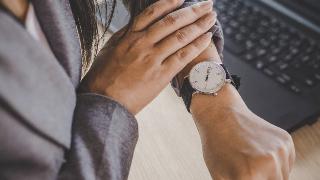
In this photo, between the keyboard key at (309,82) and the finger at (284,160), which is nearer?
the finger at (284,160)

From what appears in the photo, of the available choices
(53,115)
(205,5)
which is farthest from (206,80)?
(53,115)

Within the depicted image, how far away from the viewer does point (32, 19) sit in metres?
0.49

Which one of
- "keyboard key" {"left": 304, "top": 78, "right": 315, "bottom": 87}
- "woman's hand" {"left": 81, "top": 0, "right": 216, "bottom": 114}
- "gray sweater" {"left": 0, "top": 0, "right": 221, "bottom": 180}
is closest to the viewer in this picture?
"gray sweater" {"left": 0, "top": 0, "right": 221, "bottom": 180}

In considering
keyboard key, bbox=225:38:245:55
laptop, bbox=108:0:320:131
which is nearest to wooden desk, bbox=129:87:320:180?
laptop, bbox=108:0:320:131

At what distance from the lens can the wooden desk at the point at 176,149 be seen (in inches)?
25.9

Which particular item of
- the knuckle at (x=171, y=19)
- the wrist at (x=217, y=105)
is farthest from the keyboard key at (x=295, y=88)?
the knuckle at (x=171, y=19)

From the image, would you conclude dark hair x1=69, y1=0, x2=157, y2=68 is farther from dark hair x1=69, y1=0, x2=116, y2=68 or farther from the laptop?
the laptop

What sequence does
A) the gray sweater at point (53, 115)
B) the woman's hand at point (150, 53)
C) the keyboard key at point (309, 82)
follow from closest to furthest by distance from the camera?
the gray sweater at point (53, 115)
the woman's hand at point (150, 53)
the keyboard key at point (309, 82)

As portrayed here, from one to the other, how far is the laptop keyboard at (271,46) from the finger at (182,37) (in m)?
0.15

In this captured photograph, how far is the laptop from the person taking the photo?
0.70 m

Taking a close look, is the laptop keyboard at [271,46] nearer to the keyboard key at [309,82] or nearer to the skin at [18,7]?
the keyboard key at [309,82]

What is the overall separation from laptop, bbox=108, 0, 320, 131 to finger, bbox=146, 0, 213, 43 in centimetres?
15

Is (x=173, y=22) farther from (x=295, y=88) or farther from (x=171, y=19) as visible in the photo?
(x=295, y=88)

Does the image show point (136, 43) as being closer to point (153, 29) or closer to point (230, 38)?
point (153, 29)
